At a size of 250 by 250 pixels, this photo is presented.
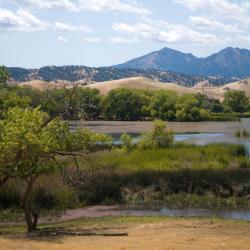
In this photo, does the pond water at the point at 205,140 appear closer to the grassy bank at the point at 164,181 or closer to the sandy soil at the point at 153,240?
the grassy bank at the point at 164,181

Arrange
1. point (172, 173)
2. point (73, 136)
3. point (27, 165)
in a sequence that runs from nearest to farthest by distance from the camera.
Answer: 1. point (27, 165)
2. point (73, 136)
3. point (172, 173)

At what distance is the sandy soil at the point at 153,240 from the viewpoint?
1789 centimetres

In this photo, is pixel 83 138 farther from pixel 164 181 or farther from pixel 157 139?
pixel 157 139

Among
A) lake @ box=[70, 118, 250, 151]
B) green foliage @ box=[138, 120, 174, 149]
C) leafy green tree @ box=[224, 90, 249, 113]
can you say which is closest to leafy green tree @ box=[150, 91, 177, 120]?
lake @ box=[70, 118, 250, 151]

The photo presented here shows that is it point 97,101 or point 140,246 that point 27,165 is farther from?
point 97,101

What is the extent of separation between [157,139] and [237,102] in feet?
472

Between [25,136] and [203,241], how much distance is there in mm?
7240

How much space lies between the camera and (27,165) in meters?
21.0

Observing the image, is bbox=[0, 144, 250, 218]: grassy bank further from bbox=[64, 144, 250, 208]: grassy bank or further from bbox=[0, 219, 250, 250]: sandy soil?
bbox=[0, 219, 250, 250]: sandy soil

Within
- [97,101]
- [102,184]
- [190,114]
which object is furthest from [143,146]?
[97,101]

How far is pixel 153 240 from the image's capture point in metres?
19.0

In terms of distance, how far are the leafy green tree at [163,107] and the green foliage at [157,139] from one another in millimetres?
94913

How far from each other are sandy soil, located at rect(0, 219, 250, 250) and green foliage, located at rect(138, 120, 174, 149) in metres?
28.2

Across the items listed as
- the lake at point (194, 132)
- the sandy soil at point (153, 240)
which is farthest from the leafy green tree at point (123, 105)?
the sandy soil at point (153, 240)
